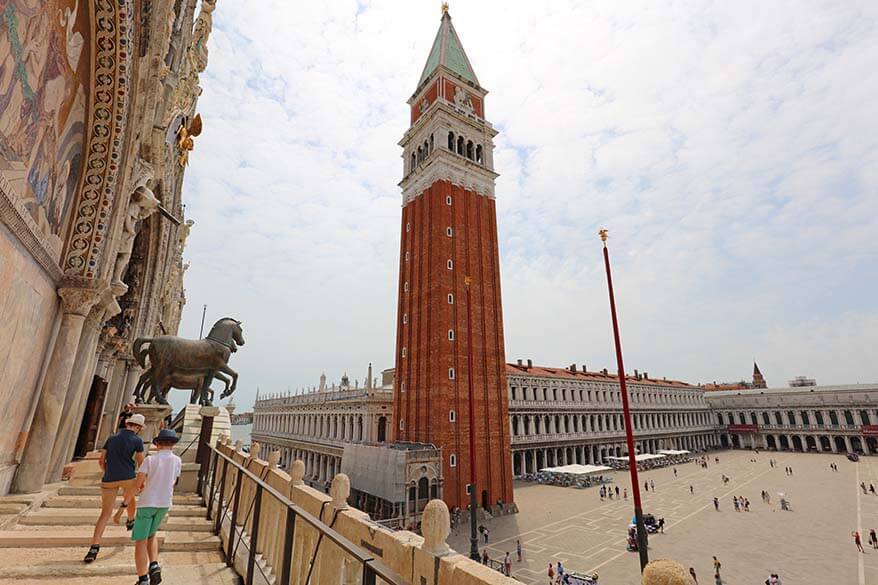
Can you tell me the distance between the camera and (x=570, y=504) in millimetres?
32125

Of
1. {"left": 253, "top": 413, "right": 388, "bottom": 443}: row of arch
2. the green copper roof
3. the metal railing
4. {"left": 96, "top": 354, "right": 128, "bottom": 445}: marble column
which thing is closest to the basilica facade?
the metal railing

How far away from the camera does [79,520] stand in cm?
657

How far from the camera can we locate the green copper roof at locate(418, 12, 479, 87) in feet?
132

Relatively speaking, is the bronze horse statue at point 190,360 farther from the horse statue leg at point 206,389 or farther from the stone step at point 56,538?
the stone step at point 56,538

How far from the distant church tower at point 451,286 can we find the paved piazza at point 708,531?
5465 millimetres

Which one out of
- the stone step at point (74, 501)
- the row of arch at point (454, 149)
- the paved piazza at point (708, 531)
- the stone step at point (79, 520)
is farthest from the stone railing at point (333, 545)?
the row of arch at point (454, 149)

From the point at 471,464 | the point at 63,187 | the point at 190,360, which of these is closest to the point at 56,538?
the point at 190,360

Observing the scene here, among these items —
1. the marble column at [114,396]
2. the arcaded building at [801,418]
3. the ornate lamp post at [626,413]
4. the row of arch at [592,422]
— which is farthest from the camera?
the arcaded building at [801,418]

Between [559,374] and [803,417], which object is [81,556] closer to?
[559,374]

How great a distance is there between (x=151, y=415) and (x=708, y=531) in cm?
2991

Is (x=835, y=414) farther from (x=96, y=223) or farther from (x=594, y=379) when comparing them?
(x=96, y=223)

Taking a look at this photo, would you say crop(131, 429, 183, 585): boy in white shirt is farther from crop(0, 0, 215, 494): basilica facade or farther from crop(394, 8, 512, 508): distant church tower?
crop(394, 8, 512, 508): distant church tower

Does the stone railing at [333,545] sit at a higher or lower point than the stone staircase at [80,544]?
higher

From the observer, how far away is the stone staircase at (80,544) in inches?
187
